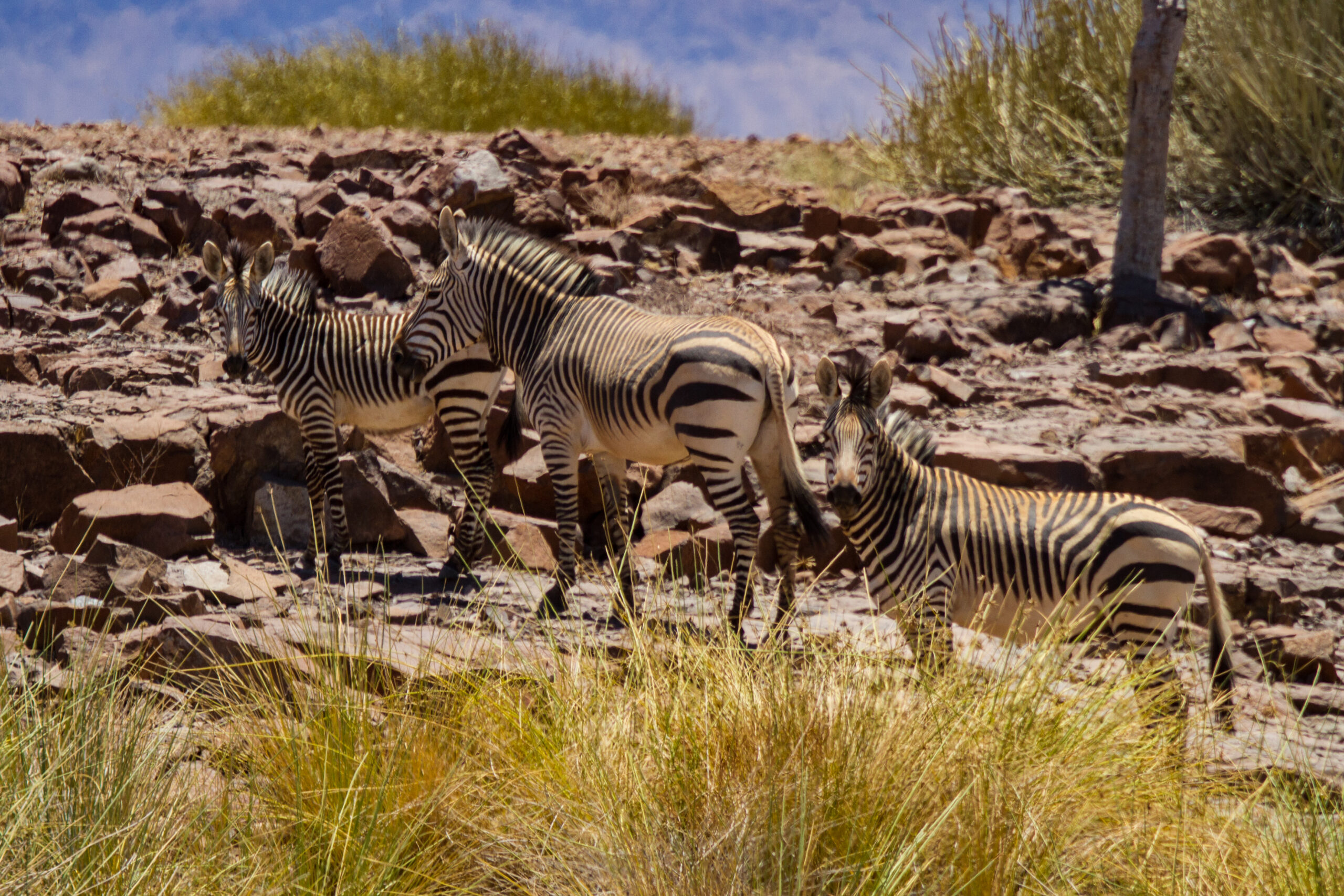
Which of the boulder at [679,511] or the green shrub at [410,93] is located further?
the green shrub at [410,93]

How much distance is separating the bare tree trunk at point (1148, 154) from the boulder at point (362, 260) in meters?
6.94

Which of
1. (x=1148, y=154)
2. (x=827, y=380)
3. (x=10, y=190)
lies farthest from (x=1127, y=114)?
(x=10, y=190)

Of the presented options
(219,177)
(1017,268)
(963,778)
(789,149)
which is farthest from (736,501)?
(789,149)

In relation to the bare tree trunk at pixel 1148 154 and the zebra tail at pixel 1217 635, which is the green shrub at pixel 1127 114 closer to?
the bare tree trunk at pixel 1148 154

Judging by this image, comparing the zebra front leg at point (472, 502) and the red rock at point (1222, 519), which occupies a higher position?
the red rock at point (1222, 519)

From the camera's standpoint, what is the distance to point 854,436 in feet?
15.8

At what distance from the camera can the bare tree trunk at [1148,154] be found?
35.6 ft

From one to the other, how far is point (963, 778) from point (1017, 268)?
Result: 9.85m

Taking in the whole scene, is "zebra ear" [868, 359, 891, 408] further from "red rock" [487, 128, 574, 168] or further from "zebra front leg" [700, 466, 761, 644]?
"red rock" [487, 128, 574, 168]

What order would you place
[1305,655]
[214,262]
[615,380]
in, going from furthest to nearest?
1. [214,262]
2. [615,380]
3. [1305,655]

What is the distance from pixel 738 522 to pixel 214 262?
162 inches

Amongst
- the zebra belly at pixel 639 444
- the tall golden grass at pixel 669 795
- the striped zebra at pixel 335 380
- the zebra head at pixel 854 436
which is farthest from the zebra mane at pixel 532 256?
the tall golden grass at pixel 669 795

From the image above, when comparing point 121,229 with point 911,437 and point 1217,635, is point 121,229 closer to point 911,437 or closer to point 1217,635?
point 911,437

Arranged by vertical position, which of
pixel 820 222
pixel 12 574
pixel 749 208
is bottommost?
pixel 12 574
